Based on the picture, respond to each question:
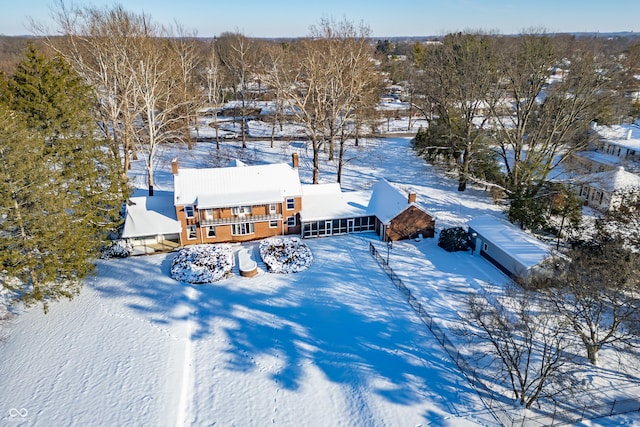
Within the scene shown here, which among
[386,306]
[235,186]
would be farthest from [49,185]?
[386,306]

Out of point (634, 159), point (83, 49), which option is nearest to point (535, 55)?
point (634, 159)

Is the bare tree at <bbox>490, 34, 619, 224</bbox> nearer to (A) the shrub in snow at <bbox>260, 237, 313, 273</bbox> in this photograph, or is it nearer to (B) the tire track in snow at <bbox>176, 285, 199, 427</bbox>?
(A) the shrub in snow at <bbox>260, 237, 313, 273</bbox>

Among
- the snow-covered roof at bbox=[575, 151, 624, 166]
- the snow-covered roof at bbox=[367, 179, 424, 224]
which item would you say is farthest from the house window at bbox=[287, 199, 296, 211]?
the snow-covered roof at bbox=[575, 151, 624, 166]

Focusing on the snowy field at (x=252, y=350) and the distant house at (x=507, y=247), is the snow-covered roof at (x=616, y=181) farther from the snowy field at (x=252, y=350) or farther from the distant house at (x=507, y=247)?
the snowy field at (x=252, y=350)

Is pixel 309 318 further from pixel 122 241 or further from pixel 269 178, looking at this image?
pixel 122 241

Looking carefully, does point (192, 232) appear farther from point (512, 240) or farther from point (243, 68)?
point (243, 68)

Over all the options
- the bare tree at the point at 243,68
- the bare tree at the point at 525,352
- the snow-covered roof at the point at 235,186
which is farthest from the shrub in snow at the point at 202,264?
the bare tree at the point at 243,68
